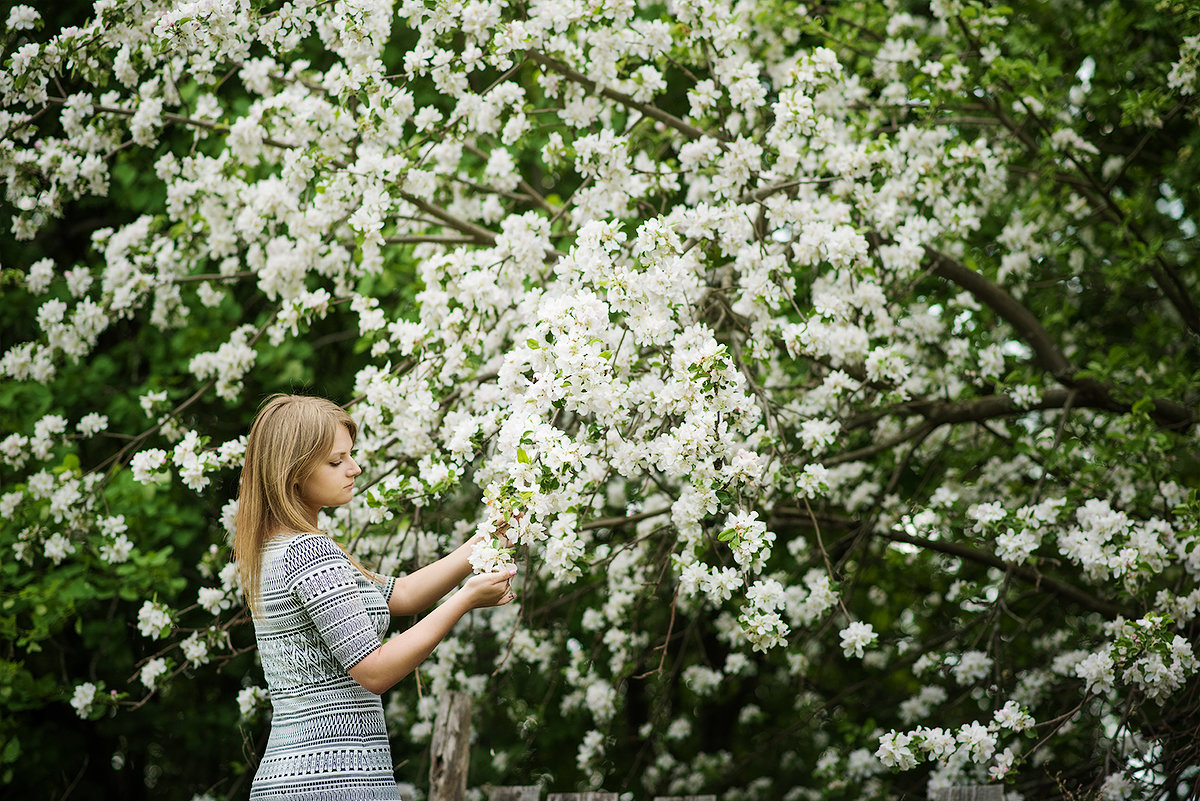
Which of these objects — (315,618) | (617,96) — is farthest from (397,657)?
(617,96)

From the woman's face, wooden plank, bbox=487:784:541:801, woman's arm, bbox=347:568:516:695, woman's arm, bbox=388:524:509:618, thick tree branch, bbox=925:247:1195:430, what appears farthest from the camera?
thick tree branch, bbox=925:247:1195:430

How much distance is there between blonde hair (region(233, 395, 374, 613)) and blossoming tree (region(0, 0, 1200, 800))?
0.39 metres

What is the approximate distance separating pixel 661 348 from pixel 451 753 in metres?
1.43

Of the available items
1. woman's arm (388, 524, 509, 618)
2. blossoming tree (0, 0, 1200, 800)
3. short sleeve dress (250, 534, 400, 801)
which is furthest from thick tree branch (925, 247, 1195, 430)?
short sleeve dress (250, 534, 400, 801)

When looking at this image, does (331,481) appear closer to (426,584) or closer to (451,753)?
(426,584)

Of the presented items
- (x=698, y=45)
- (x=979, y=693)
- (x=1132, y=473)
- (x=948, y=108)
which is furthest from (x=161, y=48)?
(x=979, y=693)

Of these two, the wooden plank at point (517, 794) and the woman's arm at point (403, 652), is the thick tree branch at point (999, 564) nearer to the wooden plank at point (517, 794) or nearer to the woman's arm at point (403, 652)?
the wooden plank at point (517, 794)

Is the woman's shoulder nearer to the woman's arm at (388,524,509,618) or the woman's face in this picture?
the woman's face

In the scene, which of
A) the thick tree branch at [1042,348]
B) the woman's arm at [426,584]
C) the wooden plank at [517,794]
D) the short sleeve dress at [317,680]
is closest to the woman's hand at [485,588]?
the short sleeve dress at [317,680]

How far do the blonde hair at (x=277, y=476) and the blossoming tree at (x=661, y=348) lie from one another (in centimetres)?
39

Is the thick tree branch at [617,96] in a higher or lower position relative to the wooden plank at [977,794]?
higher

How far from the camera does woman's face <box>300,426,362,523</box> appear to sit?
7.07 ft

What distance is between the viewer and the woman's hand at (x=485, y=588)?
2029 mm

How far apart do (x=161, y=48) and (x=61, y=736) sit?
3.95m
